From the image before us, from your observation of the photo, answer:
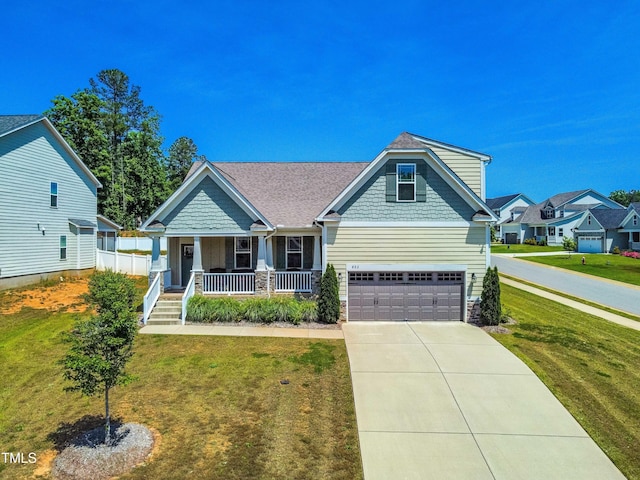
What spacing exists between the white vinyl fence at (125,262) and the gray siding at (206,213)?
9.24 metres

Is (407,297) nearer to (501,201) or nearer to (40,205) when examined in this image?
(40,205)

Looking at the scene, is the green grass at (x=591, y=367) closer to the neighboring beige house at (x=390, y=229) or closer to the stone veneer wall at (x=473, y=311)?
the stone veneer wall at (x=473, y=311)

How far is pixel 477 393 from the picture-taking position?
8.71 m

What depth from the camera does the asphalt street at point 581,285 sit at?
1973cm

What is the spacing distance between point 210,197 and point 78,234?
507 inches

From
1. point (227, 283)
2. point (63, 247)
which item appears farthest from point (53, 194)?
point (227, 283)

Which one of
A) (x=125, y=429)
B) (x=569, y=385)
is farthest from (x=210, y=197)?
(x=569, y=385)

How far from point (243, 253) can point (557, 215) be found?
2248 inches

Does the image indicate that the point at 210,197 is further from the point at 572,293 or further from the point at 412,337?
the point at 572,293

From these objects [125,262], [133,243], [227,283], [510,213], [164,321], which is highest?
[510,213]

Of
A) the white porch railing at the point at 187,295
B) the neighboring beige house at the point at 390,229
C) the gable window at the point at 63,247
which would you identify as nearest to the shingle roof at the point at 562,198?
the neighboring beige house at the point at 390,229

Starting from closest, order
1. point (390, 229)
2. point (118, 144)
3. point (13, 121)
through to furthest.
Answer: point (390, 229) < point (13, 121) < point (118, 144)

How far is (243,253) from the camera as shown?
59.8 feet

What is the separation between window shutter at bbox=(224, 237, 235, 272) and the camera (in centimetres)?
1819
